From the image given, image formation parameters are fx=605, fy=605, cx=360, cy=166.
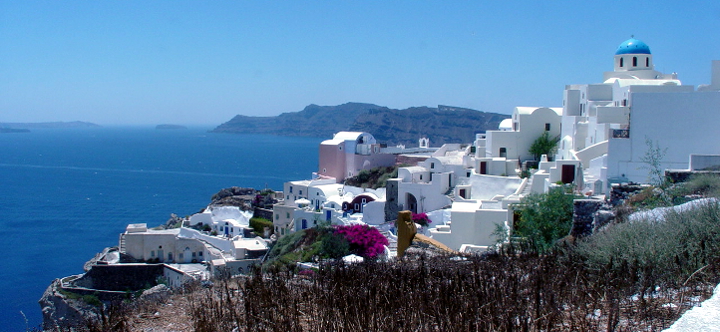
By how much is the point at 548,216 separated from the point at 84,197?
53.3 meters

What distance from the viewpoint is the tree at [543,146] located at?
80.3 feet

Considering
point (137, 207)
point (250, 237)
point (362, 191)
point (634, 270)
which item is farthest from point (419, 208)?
point (137, 207)

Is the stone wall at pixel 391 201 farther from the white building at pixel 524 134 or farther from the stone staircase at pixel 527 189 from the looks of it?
the stone staircase at pixel 527 189

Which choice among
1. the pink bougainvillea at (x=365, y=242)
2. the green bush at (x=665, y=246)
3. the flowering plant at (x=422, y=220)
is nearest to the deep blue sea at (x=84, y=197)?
the green bush at (x=665, y=246)

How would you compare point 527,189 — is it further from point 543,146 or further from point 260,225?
point 260,225

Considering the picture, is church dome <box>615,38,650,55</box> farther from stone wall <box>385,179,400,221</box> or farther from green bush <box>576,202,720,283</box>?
green bush <box>576,202,720,283</box>

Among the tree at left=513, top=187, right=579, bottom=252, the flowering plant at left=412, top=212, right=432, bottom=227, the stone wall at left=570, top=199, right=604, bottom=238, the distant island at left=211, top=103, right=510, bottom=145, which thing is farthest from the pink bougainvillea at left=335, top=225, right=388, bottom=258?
the distant island at left=211, top=103, right=510, bottom=145

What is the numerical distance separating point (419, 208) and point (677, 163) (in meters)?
10.8

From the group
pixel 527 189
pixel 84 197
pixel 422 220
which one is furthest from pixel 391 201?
pixel 84 197

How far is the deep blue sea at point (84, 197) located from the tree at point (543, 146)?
20254 millimetres

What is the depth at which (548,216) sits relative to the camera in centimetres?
1327

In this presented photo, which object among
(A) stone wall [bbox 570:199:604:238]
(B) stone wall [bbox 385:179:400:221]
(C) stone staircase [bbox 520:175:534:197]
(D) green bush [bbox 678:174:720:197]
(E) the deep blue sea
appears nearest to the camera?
(D) green bush [bbox 678:174:720:197]

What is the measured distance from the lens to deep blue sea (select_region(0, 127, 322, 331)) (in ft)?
103

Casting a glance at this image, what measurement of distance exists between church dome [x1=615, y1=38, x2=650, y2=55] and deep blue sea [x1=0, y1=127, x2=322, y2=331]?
2407 centimetres
